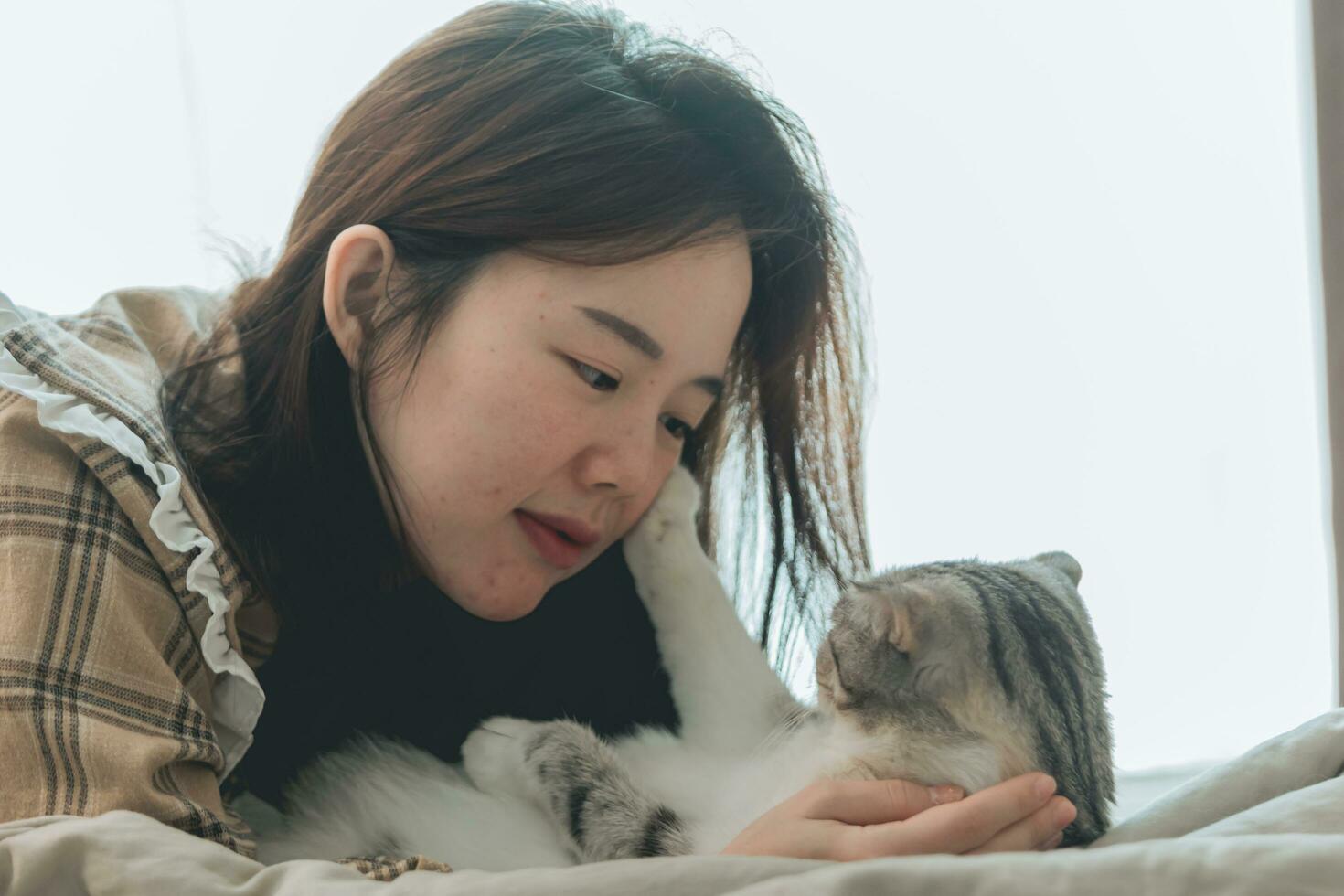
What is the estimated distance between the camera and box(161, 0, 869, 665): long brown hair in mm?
1113

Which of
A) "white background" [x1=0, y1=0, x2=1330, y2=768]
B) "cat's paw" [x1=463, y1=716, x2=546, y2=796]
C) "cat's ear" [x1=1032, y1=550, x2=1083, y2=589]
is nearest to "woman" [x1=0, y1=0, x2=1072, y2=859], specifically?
"cat's paw" [x1=463, y1=716, x2=546, y2=796]

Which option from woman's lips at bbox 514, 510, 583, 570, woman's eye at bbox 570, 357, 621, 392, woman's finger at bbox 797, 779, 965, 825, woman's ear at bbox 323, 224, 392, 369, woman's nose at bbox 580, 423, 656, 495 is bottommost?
woman's finger at bbox 797, 779, 965, 825

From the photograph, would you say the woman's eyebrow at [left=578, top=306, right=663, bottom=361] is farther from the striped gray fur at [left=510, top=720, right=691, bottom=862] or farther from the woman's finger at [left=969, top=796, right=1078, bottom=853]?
the woman's finger at [left=969, top=796, right=1078, bottom=853]

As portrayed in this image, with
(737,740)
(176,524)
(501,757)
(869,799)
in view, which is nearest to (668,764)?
(737,740)

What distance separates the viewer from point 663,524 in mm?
1322

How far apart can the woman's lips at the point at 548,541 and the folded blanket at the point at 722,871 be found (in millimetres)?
507

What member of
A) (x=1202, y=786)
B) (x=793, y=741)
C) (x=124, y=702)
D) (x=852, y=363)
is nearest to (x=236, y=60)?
(x=852, y=363)

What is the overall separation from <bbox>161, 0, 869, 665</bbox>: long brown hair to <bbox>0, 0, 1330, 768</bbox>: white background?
586 mm

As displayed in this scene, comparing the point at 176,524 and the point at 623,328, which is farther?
the point at 623,328

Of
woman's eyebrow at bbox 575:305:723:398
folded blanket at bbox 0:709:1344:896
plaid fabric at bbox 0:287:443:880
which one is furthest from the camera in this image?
woman's eyebrow at bbox 575:305:723:398

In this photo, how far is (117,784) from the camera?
822mm

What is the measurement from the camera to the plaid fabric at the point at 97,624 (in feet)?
2.70

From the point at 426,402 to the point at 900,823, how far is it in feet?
1.90

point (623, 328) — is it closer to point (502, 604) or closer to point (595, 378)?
point (595, 378)
